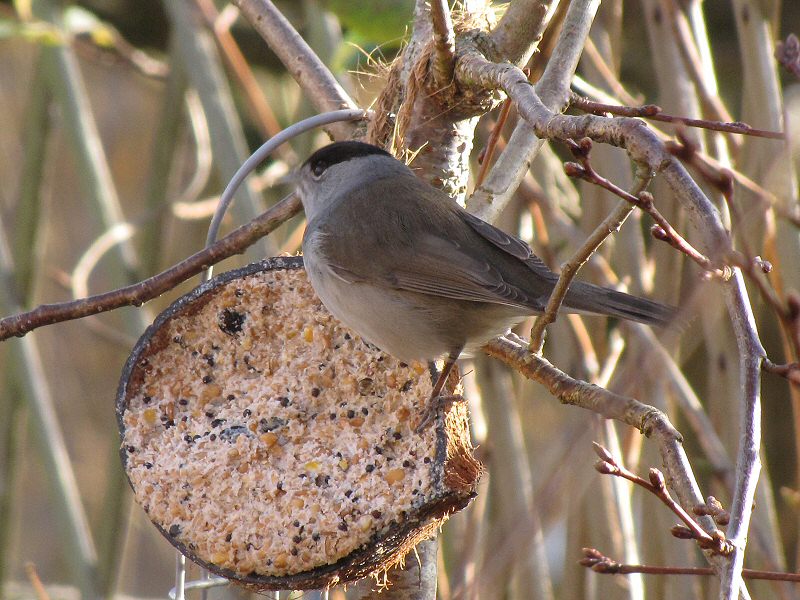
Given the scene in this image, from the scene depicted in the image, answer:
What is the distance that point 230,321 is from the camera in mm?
2229

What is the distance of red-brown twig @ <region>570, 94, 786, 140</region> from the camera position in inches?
54.4

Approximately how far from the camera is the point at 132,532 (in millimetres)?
7211

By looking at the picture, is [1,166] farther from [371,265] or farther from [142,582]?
[371,265]

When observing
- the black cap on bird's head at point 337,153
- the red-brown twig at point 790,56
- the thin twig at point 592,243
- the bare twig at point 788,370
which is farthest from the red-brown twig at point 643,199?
the black cap on bird's head at point 337,153

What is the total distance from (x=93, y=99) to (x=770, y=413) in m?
6.73

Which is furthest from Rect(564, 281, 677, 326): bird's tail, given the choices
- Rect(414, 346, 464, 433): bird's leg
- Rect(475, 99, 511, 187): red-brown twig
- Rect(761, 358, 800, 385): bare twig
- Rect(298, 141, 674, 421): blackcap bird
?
Rect(761, 358, 800, 385): bare twig

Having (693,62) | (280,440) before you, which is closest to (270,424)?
(280,440)

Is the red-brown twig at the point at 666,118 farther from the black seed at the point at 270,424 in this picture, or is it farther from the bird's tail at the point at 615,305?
the black seed at the point at 270,424

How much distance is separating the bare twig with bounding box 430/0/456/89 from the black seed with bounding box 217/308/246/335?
0.74m

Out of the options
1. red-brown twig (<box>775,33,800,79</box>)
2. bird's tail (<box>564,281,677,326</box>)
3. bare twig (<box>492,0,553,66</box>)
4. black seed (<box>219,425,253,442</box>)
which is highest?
bare twig (<box>492,0,553,66</box>)

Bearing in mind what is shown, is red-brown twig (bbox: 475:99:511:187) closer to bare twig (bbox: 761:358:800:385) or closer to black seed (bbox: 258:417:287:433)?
black seed (bbox: 258:417:287:433)

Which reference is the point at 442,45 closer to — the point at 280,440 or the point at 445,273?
the point at 445,273

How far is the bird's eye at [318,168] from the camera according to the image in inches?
105

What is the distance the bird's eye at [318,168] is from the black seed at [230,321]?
0.62 metres
